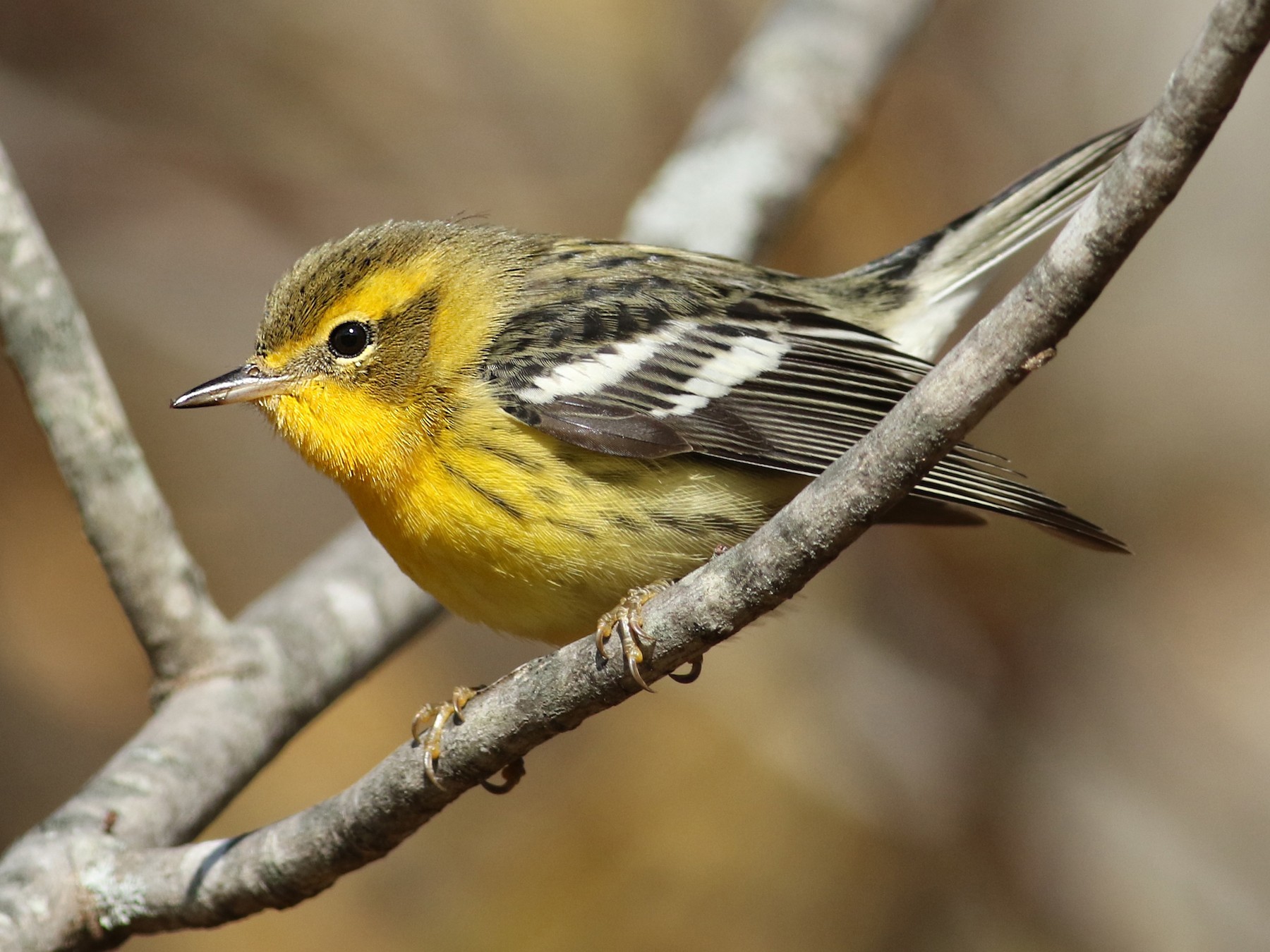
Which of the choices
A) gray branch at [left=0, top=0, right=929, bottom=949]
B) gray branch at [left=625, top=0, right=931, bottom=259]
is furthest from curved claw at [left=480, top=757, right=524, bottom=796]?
gray branch at [left=625, top=0, right=931, bottom=259]

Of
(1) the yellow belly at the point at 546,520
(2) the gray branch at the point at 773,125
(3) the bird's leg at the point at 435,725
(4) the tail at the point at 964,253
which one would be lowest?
(3) the bird's leg at the point at 435,725

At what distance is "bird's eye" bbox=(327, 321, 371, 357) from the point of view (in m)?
3.90

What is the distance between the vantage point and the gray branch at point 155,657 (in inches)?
134

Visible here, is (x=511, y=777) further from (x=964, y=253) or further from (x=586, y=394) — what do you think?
(x=964, y=253)

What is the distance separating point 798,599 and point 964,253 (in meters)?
2.19

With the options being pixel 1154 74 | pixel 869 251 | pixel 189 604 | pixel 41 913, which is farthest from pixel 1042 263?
pixel 1154 74

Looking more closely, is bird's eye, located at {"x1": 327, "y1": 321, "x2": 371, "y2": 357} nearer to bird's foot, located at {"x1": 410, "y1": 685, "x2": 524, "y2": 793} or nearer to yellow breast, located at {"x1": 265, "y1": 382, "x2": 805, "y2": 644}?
yellow breast, located at {"x1": 265, "y1": 382, "x2": 805, "y2": 644}

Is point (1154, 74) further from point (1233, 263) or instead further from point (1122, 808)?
point (1122, 808)

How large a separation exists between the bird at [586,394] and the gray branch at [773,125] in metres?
1.52

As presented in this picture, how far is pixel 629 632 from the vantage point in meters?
2.78

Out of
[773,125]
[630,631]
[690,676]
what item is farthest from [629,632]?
[773,125]

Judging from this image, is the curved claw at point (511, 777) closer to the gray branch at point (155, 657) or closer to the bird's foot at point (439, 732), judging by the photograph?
the bird's foot at point (439, 732)

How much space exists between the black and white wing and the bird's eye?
44 centimetres

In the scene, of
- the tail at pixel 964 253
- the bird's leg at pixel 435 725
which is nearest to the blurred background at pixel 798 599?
the tail at pixel 964 253
